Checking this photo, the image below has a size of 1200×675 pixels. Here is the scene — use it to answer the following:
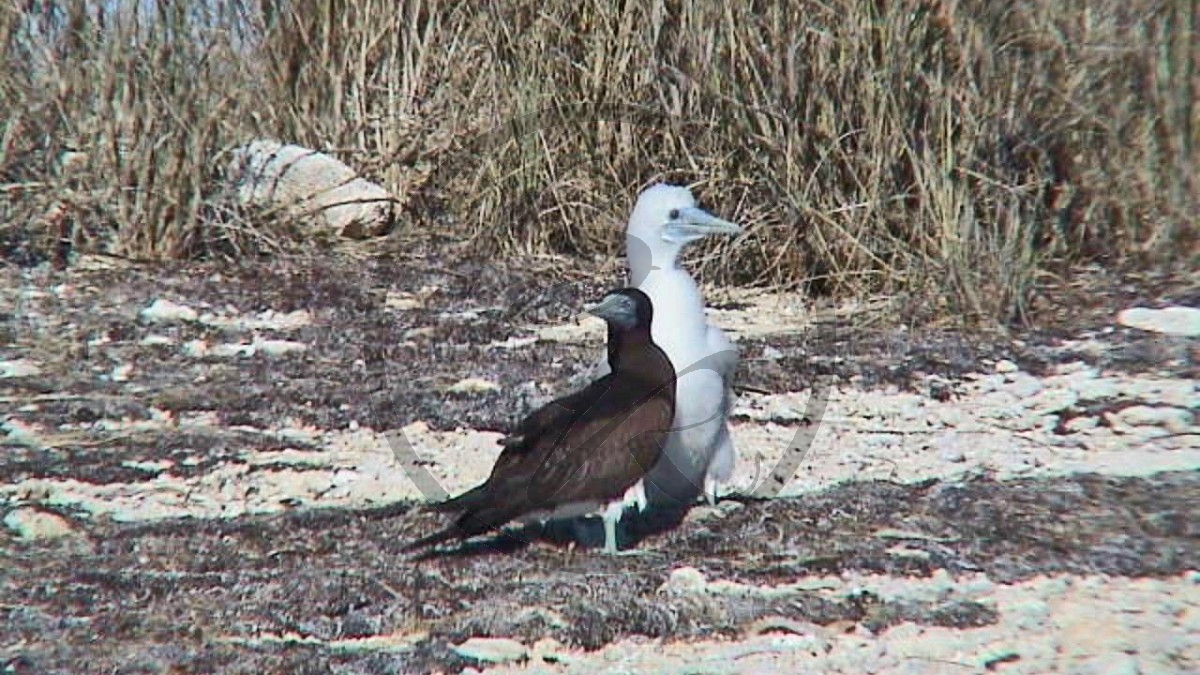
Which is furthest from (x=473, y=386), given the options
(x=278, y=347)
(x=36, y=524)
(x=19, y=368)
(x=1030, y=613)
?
(x=1030, y=613)

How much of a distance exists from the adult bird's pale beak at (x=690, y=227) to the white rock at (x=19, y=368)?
2.18m

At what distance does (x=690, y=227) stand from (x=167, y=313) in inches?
95.4

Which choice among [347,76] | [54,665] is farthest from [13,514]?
[347,76]

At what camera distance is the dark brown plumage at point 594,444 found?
12.0 feet

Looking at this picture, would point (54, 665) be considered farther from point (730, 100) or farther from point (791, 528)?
point (730, 100)

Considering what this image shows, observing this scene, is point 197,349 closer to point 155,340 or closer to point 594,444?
point 155,340

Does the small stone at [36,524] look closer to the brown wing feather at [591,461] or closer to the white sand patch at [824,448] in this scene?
the white sand patch at [824,448]

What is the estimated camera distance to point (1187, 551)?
380 cm

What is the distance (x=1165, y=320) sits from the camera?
19.0 feet

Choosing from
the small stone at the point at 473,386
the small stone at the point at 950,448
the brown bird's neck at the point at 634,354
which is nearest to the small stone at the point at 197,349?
the small stone at the point at 473,386

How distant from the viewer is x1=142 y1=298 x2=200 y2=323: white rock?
20.1 feet

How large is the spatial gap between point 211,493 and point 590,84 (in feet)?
10.3

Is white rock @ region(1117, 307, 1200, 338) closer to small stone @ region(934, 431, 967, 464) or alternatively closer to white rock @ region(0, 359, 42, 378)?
small stone @ region(934, 431, 967, 464)

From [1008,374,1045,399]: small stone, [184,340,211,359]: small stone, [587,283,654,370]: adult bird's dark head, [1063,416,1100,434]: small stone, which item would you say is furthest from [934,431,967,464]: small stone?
[184,340,211,359]: small stone
